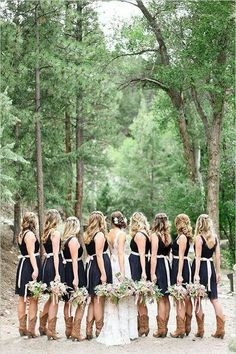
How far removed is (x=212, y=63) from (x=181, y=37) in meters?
1.70

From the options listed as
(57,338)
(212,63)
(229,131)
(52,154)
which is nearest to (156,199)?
(229,131)

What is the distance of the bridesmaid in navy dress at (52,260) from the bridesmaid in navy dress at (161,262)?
1.39 m

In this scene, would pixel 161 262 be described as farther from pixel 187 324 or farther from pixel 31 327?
pixel 31 327

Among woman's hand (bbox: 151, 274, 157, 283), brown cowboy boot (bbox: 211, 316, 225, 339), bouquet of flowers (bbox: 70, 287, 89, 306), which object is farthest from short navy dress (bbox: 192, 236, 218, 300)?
bouquet of flowers (bbox: 70, 287, 89, 306)

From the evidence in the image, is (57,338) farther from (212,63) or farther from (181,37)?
(181,37)

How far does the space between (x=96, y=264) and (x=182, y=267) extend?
128cm

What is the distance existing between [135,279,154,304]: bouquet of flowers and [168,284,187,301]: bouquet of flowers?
30 cm

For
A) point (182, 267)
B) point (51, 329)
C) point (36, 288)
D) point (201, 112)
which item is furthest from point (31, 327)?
point (201, 112)

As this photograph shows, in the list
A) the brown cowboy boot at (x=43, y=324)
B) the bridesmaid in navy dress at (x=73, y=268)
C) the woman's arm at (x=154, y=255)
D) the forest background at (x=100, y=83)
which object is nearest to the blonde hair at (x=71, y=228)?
the bridesmaid in navy dress at (x=73, y=268)

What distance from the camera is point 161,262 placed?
8180 mm

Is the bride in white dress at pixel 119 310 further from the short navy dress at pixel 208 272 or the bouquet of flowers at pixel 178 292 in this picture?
the short navy dress at pixel 208 272

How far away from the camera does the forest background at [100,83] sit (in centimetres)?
1503

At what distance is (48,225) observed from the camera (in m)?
8.06

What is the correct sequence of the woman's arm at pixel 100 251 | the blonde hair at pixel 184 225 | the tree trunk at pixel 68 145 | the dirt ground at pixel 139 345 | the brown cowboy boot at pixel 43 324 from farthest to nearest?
the tree trunk at pixel 68 145 → the brown cowboy boot at pixel 43 324 → the blonde hair at pixel 184 225 → the woman's arm at pixel 100 251 → the dirt ground at pixel 139 345
